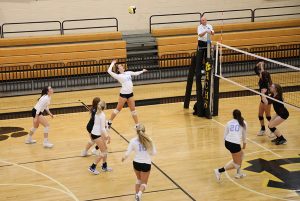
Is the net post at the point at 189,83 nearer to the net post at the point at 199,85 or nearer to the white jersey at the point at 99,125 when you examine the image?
the net post at the point at 199,85

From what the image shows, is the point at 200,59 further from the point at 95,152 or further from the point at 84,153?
the point at 84,153

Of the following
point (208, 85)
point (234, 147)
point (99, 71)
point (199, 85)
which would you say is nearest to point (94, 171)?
point (234, 147)

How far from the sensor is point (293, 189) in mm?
10492

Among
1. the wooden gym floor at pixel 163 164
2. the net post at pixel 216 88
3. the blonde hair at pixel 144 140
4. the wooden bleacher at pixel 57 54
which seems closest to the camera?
the blonde hair at pixel 144 140

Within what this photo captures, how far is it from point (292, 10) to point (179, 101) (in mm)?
10647

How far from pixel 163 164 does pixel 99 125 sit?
194 cm

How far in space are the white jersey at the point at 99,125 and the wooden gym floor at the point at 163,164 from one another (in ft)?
3.34

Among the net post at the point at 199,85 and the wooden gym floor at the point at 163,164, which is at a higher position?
the net post at the point at 199,85

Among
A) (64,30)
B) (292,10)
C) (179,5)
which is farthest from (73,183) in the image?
(292,10)

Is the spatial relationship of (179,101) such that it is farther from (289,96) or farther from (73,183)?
(73,183)

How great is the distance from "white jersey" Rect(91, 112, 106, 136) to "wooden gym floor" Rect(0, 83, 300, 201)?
1018 mm

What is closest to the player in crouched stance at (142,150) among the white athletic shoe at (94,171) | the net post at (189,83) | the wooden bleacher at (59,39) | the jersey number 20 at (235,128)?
the jersey number 20 at (235,128)

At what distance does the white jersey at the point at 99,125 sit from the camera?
11.3 m

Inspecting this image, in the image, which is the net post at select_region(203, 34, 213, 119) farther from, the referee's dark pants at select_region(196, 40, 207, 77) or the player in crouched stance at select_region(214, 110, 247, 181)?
the player in crouched stance at select_region(214, 110, 247, 181)
